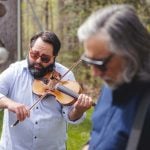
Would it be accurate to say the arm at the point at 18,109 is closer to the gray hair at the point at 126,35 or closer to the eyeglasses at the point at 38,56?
the eyeglasses at the point at 38,56

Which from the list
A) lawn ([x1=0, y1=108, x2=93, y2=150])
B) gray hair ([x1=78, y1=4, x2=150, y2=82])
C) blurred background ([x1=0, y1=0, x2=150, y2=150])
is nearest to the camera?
gray hair ([x1=78, y1=4, x2=150, y2=82])

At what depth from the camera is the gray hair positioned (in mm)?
2055

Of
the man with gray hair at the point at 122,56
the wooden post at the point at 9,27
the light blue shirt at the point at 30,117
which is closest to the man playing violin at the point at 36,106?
the light blue shirt at the point at 30,117

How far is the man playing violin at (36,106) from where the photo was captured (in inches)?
133

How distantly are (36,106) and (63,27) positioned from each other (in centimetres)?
793

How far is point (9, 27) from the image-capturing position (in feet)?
24.7

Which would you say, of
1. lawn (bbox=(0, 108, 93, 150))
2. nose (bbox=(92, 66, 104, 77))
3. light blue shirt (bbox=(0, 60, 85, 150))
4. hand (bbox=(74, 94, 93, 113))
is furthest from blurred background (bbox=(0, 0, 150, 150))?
nose (bbox=(92, 66, 104, 77))

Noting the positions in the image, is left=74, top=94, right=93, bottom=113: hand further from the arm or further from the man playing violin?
the arm

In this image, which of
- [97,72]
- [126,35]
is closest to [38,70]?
[97,72]

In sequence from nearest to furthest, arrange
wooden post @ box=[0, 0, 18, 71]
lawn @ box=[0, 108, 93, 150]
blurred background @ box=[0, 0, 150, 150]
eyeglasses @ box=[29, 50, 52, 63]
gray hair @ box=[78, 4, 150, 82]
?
gray hair @ box=[78, 4, 150, 82]
eyeglasses @ box=[29, 50, 52, 63]
lawn @ box=[0, 108, 93, 150]
blurred background @ box=[0, 0, 150, 150]
wooden post @ box=[0, 0, 18, 71]

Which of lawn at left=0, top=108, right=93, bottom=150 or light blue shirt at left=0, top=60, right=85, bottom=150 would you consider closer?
light blue shirt at left=0, top=60, right=85, bottom=150

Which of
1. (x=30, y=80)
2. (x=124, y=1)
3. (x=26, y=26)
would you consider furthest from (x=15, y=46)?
(x=26, y=26)

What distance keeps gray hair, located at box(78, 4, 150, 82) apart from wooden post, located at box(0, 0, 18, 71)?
537 centimetres

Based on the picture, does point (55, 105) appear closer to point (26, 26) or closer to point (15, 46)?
point (15, 46)
